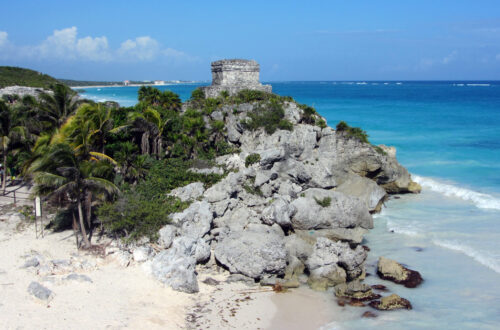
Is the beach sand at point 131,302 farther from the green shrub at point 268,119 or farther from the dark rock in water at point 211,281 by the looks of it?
the green shrub at point 268,119

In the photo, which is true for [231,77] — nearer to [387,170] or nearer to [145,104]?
[145,104]

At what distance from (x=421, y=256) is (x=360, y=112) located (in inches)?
1711

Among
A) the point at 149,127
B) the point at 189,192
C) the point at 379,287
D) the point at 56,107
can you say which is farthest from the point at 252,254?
the point at 56,107

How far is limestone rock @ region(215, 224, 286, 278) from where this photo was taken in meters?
11.5

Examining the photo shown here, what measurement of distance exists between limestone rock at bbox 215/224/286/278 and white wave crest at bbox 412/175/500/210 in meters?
11.1

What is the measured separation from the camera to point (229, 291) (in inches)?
425

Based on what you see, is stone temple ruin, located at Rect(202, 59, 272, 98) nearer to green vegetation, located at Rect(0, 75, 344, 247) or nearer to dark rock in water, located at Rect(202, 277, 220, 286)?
green vegetation, located at Rect(0, 75, 344, 247)

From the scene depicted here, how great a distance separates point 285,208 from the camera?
13797 mm

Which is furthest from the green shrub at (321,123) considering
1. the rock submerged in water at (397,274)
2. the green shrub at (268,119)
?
the rock submerged in water at (397,274)

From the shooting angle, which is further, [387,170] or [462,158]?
[462,158]

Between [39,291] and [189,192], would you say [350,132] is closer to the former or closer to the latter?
[189,192]

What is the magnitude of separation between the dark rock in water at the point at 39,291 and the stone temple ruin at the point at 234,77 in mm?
14956

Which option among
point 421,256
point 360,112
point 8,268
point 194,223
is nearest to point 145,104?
point 194,223

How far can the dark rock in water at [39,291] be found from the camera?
9312 mm
